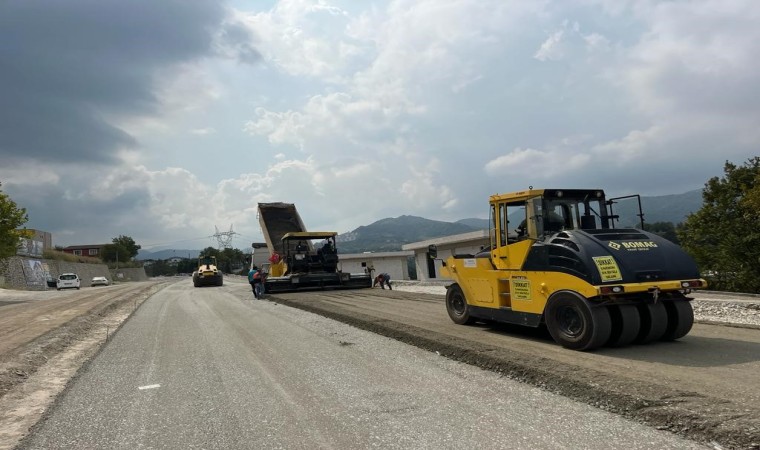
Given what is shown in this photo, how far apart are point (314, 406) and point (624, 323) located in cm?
459

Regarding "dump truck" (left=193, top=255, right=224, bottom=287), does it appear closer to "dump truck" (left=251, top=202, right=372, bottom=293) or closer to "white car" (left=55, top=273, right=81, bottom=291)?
"white car" (left=55, top=273, right=81, bottom=291)

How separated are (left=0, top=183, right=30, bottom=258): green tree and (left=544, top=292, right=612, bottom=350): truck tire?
3142 cm

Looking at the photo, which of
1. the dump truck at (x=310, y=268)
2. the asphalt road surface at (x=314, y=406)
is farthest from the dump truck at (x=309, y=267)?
the asphalt road surface at (x=314, y=406)

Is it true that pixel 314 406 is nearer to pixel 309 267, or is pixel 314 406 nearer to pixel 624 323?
pixel 624 323

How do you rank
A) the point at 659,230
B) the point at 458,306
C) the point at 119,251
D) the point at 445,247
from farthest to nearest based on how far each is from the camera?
the point at 119,251 < the point at 445,247 < the point at 659,230 < the point at 458,306

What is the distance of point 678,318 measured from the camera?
24.8 feet

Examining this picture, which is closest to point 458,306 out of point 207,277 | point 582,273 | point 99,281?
point 582,273

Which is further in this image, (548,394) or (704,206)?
(704,206)

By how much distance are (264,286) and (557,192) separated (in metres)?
16.8

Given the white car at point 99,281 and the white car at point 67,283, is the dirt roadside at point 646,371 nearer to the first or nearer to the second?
the white car at point 67,283

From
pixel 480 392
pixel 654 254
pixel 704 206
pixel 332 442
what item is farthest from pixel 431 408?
pixel 704 206

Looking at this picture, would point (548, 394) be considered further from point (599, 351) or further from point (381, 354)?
point (381, 354)

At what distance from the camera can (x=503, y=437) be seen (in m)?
4.30

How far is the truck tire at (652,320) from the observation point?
24.3ft
